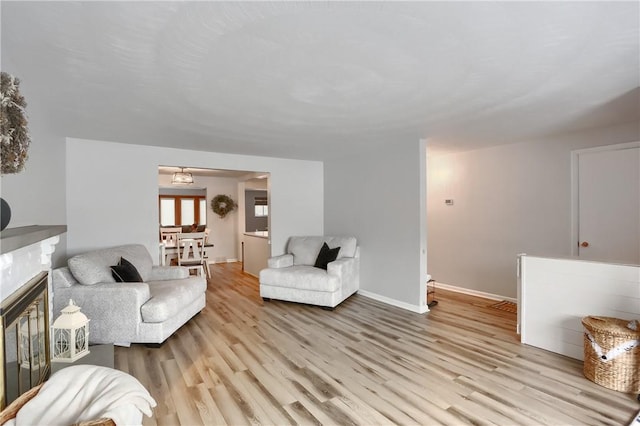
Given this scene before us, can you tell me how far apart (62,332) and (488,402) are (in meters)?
3.28

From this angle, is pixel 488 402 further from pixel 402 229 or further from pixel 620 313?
pixel 402 229

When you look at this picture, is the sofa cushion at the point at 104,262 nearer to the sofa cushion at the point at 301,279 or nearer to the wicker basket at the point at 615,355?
the sofa cushion at the point at 301,279

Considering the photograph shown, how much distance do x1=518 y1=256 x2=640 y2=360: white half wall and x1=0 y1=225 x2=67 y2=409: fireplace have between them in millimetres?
3863

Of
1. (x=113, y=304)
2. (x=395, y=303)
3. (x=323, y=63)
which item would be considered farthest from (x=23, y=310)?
(x=395, y=303)

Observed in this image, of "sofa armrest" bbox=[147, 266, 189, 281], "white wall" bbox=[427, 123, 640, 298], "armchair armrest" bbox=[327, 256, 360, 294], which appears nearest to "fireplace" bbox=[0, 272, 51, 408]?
"sofa armrest" bbox=[147, 266, 189, 281]

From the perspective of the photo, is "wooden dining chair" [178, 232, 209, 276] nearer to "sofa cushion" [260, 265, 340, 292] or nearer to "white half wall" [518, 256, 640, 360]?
"sofa cushion" [260, 265, 340, 292]

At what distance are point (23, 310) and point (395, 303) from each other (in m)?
3.97

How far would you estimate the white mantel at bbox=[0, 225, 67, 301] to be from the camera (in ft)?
4.56

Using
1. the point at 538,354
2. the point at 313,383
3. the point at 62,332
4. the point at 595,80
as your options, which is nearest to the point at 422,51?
the point at 595,80

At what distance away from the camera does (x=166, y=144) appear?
4.33 metres

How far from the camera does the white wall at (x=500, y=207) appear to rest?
4.13 metres

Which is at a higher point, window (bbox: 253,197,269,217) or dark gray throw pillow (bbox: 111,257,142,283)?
window (bbox: 253,197,269,217)

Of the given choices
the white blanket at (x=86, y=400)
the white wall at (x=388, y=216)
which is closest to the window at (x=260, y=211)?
the white wall at (x=388, y=216)

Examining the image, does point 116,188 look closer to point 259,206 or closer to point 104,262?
point 104,262
